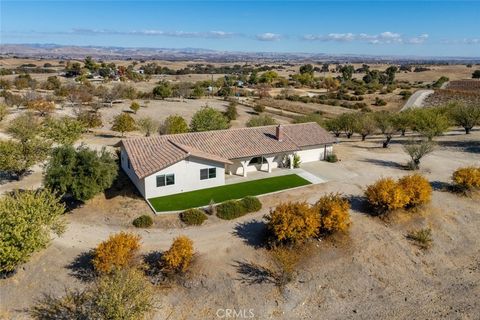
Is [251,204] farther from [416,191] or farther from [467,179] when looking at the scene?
[467,179]

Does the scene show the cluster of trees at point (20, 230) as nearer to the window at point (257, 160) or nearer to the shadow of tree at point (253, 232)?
the shadow of tree at point (253, 232)

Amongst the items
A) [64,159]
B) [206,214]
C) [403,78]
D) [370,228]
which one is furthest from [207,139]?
[403,78]

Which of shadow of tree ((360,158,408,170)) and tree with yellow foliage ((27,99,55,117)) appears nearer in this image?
shadow of tree ((360,158,408,170))

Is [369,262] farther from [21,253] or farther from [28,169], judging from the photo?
[28,169]

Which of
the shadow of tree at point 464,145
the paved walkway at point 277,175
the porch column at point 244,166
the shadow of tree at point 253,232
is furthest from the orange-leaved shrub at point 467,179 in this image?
the porch column at point 244,166

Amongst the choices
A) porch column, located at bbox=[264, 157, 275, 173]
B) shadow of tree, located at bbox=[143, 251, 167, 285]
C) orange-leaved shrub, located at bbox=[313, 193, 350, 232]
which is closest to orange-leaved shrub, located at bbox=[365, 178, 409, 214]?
orange-leaved shrub, located at bbox=[313, 193, 350, 232]

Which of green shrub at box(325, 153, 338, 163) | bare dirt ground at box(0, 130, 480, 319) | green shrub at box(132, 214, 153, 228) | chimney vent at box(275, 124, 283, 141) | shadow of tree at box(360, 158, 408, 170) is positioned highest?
chimney vent at box(275, 124, 283, 141)

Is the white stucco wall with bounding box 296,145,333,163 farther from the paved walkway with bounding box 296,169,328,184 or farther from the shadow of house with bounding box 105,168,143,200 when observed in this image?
the shadow of house with bounding box 105,168,143,200
